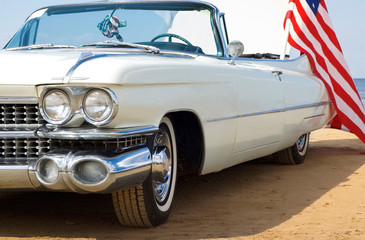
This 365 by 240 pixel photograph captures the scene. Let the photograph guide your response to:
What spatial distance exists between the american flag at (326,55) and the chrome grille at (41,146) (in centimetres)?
458

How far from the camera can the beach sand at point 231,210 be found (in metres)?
4.05

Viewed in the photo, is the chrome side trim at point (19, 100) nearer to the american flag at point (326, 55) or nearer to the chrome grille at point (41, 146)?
the chrome grille at point (41, 146)

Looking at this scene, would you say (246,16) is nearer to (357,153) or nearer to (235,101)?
(357,153)

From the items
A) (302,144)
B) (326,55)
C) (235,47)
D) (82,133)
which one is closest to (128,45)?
(235,47)

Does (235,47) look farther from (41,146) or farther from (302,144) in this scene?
(302,144)

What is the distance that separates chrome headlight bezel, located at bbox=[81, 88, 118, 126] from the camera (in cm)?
354

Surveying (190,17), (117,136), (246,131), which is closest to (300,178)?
(246,131)

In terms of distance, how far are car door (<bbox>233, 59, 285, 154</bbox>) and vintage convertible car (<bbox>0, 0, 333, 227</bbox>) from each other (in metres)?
0.01

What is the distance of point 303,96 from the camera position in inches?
258

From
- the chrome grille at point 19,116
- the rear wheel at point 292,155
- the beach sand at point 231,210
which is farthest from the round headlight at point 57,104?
the rear wheel at point 292,155

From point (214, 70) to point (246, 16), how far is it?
4382 mm

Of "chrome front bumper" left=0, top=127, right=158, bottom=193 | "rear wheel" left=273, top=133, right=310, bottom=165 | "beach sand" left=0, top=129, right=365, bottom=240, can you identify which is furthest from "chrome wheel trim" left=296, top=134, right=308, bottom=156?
"chrome front bumper" left=0, top=127, right=158, bottom=193

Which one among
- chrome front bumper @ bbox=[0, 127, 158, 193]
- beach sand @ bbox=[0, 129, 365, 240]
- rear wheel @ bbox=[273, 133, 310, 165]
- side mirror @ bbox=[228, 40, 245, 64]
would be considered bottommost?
rear wheel @ bbox=[273, 133, 310, 165]

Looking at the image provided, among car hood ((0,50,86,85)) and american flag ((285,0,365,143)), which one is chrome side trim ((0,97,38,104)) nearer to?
car hood ((0,50,86,85))
